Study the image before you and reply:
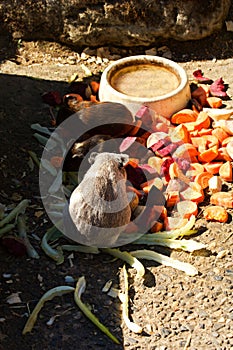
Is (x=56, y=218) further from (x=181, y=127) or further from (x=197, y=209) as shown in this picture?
(x=181, y=127)

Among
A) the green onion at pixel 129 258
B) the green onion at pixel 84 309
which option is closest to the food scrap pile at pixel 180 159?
the green onion at pixel 129 258

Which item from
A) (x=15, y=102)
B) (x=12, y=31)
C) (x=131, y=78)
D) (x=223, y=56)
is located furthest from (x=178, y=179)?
(x=12, y=31)

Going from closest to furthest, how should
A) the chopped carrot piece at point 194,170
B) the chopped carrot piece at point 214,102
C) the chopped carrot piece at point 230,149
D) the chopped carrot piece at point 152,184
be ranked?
1. the chopped carrot piece at point 152,184
2. the chopped carrot piece at point 194,170
3. the chopped carrot piece at point 230,149
4. the chopped carrot piece at point 214,102

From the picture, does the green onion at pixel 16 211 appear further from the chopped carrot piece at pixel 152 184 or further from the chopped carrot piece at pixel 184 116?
the chopped carrot piece at pixel 184 116

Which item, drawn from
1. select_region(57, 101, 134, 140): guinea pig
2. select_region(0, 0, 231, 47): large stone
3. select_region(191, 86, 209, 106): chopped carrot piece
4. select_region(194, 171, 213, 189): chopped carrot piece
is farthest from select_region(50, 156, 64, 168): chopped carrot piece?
select_region(0, 0, 231, 47): large stone

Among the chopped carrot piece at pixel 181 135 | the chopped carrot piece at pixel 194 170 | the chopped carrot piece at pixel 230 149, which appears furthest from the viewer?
the chopped carrot piece at pixel 181 135

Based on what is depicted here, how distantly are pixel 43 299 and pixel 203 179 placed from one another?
4.09ft

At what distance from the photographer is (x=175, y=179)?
13.0 ft

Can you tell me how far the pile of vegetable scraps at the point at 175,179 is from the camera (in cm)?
350

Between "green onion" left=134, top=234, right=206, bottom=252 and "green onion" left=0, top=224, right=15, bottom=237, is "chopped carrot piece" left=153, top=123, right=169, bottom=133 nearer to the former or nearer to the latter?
"green onion" left=134, top=234, right=206, bottom=252

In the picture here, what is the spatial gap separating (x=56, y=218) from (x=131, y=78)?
4.61 ft

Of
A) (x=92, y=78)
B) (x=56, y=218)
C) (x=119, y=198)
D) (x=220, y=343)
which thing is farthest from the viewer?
(x=92, y=78)

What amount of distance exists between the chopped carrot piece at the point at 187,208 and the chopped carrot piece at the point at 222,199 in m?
0.13

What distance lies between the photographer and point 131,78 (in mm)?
4742
